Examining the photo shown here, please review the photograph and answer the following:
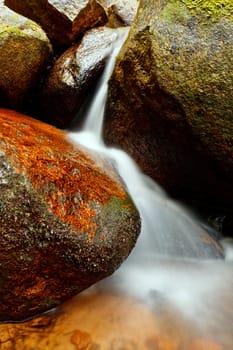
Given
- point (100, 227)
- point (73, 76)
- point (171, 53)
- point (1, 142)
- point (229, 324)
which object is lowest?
point (229, 324)

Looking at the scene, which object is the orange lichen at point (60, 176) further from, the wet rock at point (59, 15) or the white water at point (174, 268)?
the wet rock at point (59, 15)

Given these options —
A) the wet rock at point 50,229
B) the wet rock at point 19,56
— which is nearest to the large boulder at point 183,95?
the wet rock at point 50,229

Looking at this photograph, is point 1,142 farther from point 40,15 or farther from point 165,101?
point 40,15

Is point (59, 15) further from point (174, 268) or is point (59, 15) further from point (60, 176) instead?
point (174, 268)

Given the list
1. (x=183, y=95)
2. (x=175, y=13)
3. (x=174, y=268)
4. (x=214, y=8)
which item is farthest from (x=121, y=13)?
(x=174, y=268)

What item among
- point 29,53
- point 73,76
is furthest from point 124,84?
point 29,53

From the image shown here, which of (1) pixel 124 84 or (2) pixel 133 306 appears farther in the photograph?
(1) pixel 124 84

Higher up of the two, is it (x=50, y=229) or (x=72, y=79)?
(x=72, y=79)
